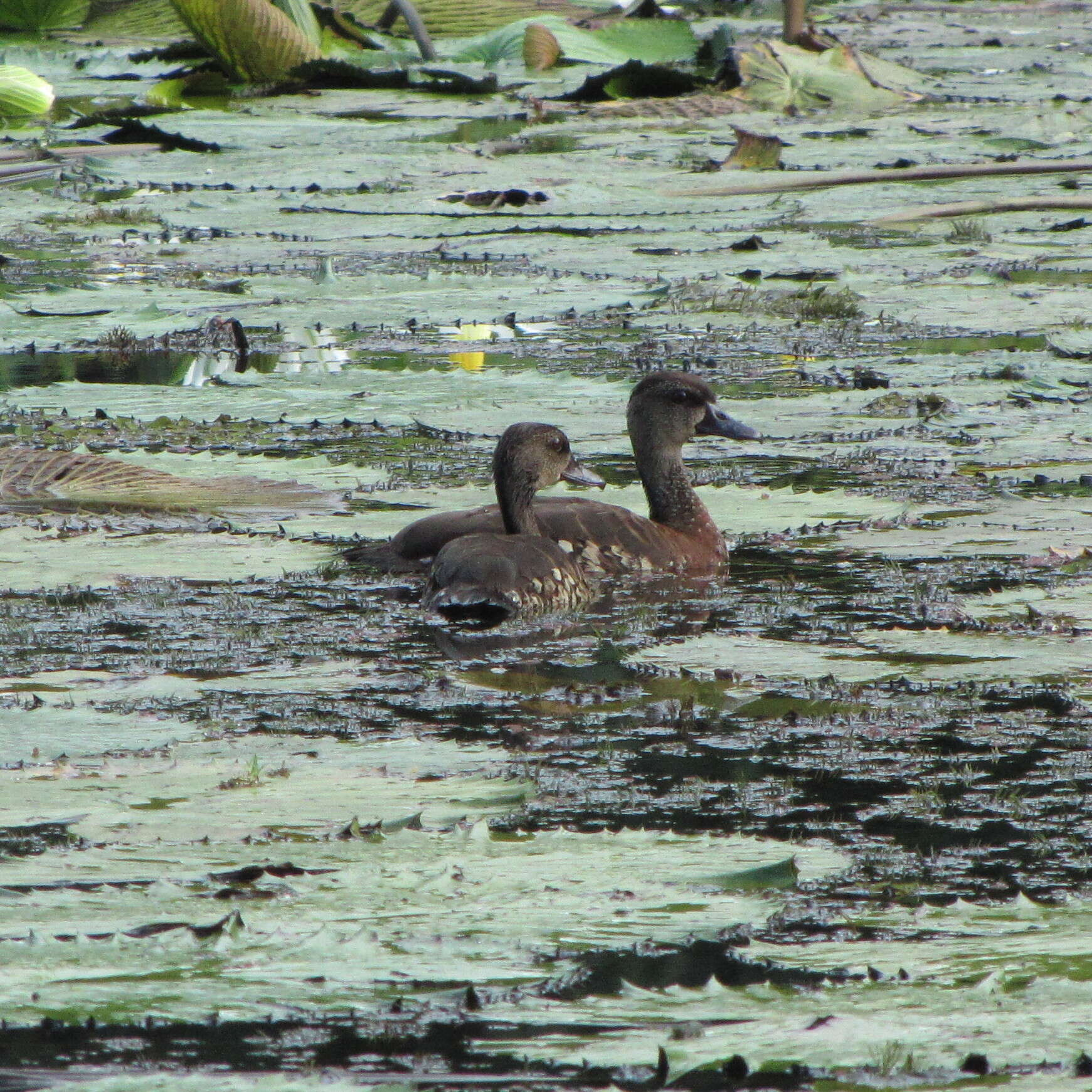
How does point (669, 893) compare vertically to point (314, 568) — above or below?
below

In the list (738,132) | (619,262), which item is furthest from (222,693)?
(738,132)

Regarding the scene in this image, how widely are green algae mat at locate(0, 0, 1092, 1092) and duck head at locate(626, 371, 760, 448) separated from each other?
244 mm

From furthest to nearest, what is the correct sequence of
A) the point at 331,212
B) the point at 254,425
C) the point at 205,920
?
the point at 331,212 < the point at 254,425 < the point at 205,920

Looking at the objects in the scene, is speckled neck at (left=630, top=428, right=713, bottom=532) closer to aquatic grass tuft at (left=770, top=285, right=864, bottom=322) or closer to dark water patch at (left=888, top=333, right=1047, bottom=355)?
dark water patch at (left=888, top=333, right=1047, bottom=355)

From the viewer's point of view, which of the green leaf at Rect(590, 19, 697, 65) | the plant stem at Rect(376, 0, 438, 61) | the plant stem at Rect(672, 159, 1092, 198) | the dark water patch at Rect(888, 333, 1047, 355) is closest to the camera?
the dark water patch at Rect(888, 333, 1047, 355)

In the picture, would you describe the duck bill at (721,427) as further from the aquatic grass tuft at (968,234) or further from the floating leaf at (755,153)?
the floating leaf at (755,153)

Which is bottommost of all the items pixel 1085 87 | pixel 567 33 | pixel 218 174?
pixel 218 174

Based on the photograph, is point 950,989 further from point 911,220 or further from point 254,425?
point 911,220

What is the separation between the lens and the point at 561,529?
5.45m

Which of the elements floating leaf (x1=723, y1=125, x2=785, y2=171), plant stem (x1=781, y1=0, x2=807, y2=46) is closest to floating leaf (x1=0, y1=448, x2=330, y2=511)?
floating leaf (x1=723, y1=125, x2=785, y2=171)

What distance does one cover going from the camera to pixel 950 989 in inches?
102

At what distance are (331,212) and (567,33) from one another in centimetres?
586

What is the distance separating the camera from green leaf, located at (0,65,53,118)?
14.1 metres

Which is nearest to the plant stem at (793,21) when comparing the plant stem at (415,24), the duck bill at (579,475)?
the plant stem at (415,24)
